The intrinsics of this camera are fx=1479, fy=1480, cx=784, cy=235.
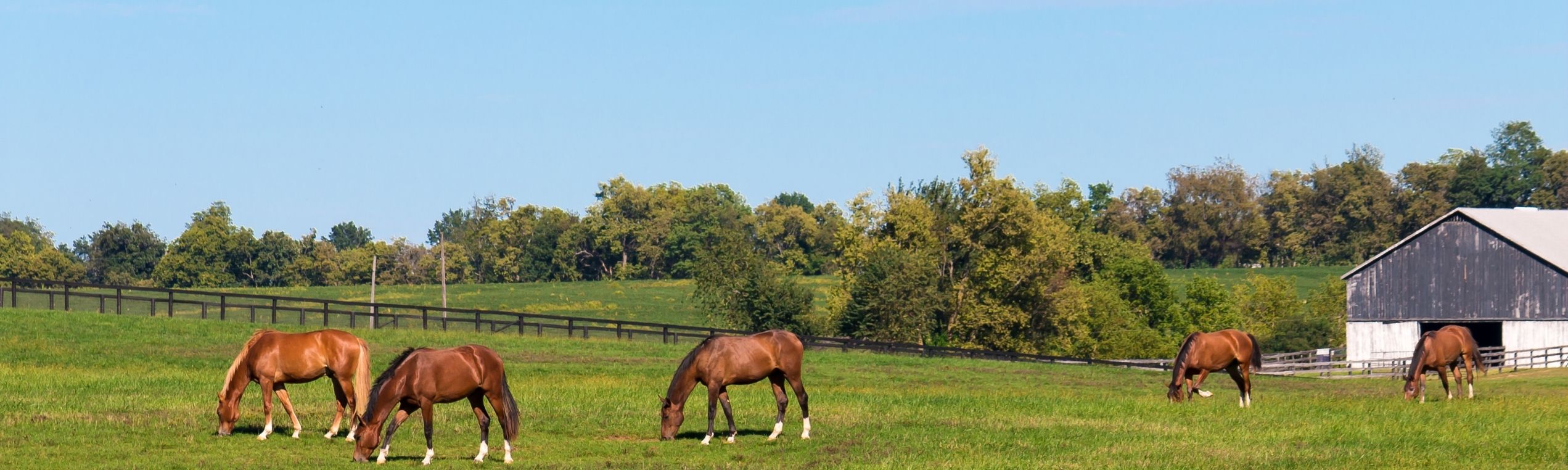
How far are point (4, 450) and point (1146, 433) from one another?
1261cm

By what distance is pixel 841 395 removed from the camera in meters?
24.6

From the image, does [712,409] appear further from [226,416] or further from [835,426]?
[226,416]

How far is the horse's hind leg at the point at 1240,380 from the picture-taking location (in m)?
22.8

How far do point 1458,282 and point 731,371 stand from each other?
130 feet

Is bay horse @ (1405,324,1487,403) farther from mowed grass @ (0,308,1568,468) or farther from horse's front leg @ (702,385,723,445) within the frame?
horse's front leg @ (702,385,723,445)

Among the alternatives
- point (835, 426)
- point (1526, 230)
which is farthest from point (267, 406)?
point (1526, 230)

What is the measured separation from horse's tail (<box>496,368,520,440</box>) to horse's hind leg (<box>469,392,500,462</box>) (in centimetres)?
8

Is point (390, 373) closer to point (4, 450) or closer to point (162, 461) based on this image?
point (162, 461)

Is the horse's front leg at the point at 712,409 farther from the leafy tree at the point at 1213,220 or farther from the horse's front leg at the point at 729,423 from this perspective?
the leafy tree at the point at 1213,220

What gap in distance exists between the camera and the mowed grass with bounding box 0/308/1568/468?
1509 centimetres

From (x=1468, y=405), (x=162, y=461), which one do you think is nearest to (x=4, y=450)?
(x=162, y=461)

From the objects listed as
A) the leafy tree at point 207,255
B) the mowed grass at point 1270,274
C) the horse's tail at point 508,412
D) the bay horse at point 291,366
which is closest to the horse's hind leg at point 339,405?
the bay horse at point 291,366

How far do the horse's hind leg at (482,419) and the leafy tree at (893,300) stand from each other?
4147 cm

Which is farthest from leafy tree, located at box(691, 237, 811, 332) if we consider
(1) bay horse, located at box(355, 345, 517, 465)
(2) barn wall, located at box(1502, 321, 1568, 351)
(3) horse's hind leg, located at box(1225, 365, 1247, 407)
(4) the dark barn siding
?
(1) bay horse, located at box(355, 345, 517, 465)
